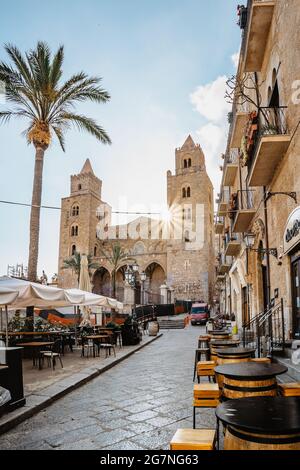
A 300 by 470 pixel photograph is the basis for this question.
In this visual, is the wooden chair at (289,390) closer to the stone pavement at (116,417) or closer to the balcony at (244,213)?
the stone pavement at (116,417)

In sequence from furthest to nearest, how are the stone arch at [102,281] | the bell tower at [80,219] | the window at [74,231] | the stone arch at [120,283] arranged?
the window at [74,231]
the bell tower at [80,219]
the stone arch at [102,281]
the stone arch at [120,283]

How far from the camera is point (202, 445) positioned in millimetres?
2396

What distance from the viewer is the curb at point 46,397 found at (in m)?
4.31

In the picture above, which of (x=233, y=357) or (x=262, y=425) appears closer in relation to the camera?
(x=262, y=425)

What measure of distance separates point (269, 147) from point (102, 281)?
45948 mm

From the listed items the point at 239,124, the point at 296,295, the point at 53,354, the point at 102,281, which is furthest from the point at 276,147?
the point at 102,281

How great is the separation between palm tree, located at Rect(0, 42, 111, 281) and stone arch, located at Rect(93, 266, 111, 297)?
125 ft

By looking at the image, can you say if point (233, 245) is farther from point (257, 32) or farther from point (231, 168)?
point (257, 32)

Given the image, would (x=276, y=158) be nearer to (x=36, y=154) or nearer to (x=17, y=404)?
(x=17, y=404)

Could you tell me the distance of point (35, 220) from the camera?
12.2 metres

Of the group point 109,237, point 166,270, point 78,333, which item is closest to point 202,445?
point 78,333

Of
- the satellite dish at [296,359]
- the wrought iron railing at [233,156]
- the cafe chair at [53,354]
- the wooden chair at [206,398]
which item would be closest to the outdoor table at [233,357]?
the wooden chair at [206,398]

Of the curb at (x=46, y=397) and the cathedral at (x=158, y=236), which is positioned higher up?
the cathedral at (x=158, y=236)

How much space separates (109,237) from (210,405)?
52.1 m
